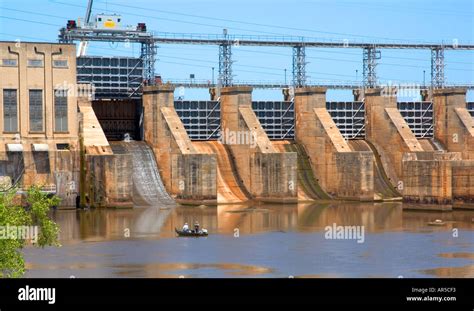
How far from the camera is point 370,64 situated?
85.4 meters

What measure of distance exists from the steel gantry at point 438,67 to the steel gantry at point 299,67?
1202 cm

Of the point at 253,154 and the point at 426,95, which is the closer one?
the point at 253,154

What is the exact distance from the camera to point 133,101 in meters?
75.2

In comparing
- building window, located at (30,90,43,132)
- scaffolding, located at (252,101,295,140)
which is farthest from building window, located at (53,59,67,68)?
scaffolding, located at (252,101,295,140)

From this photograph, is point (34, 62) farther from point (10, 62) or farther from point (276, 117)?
point (276, 117)

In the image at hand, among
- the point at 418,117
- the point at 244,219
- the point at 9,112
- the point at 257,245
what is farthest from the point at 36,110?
the point at 418,117

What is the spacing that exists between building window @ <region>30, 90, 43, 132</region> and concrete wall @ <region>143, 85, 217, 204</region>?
7665 mm

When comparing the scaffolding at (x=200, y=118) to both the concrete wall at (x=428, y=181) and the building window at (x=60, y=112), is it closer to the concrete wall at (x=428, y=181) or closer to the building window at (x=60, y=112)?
the building window at (x=60, y=112)

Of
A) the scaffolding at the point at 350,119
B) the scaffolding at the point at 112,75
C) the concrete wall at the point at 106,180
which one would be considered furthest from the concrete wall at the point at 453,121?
the concrete wall at the point at 106,180

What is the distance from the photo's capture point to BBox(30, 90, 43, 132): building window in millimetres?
67688

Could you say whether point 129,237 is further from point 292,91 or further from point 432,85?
point 432,85

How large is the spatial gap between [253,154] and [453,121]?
56.1 ft

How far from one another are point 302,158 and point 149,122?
36.3 ft

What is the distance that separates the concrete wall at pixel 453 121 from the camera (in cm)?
8162
